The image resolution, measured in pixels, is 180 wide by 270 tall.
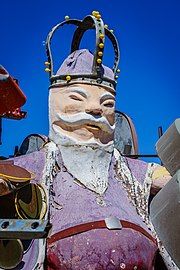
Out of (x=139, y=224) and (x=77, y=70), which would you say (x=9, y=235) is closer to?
(x=139, y=224)

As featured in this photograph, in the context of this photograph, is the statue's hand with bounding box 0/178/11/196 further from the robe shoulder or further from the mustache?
the mustache

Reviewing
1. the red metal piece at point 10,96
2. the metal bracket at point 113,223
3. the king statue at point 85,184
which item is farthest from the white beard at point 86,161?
the red metal piece at point 10,96

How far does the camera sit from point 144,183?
2322 mm

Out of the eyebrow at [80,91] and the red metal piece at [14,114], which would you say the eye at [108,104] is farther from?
the red metal piece at [14,114]

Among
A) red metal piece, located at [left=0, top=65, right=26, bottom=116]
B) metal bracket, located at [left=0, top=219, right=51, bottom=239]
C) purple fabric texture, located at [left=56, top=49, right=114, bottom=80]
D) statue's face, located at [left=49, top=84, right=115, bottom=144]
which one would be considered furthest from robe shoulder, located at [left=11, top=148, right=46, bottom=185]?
metal bracket, located at [left=0, top=219, right=51, bottom=239]

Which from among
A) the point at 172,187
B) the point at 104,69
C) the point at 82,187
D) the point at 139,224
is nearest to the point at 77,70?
the point at 104,69

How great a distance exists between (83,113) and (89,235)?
0.54 m

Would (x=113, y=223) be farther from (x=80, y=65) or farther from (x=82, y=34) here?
(x=82, y=34)

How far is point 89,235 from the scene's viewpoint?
6.45 ft

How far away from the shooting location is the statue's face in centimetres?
219

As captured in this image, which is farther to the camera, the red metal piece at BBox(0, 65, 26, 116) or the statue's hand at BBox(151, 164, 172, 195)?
the statue's hand at BBox(151, 164, 172, 195)

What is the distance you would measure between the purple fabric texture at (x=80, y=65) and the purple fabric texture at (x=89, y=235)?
16.3 inches

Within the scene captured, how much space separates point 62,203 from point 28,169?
22cm

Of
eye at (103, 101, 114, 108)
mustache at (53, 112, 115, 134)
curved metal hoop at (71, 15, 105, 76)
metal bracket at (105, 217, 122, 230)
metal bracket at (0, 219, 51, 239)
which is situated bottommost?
metal bracket at (0, 219, 51, 239)
